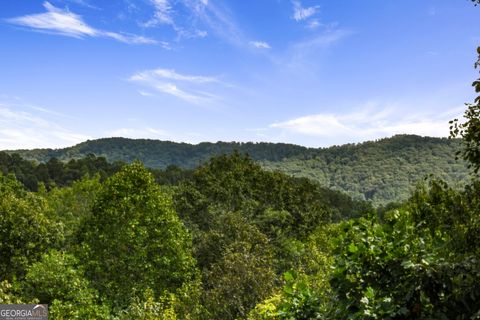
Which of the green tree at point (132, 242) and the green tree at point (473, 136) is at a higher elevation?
the green tree at point (473, 136)

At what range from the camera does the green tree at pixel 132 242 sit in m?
27.5

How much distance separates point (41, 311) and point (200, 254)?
26171 mm

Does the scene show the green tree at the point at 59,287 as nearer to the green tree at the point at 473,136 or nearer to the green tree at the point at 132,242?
the green tree at the point at 132,242

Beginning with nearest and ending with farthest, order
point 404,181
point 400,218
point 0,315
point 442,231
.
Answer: point 400,218 < point 442,231 < point 0,315 < point 404,181

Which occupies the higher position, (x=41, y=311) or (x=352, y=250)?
(x=352, y=250)

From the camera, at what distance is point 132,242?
1091 inches

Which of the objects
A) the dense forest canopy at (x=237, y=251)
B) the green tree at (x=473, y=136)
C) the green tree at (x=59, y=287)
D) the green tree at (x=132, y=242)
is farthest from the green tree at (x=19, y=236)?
the green tree at (x=473, y=136)

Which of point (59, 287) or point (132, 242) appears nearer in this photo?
point (59, 287)

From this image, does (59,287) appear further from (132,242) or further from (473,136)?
(473,136)

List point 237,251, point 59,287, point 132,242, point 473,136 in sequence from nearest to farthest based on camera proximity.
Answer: point 473,136
point 59,287
point 132,242
point 237,251

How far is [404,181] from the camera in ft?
649

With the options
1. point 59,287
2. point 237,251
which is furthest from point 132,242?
point 237,251

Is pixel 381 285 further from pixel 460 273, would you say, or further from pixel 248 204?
pixel 248 204

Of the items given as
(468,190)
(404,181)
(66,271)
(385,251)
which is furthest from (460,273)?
(404,181)
